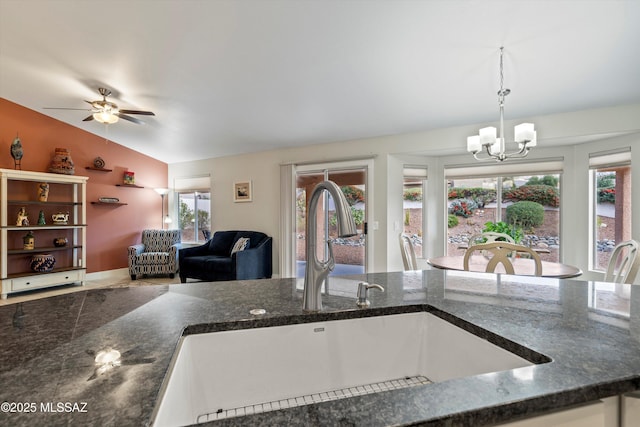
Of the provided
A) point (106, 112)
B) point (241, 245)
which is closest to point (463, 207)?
point (241, 245)

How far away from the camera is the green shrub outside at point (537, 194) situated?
4.20 m

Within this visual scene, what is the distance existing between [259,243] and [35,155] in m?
3.77

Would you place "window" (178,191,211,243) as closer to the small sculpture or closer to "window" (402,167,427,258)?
the small sculpture

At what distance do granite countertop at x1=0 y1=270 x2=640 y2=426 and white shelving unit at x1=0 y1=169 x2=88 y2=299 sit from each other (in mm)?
4950

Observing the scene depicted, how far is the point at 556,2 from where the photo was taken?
6.96 ft

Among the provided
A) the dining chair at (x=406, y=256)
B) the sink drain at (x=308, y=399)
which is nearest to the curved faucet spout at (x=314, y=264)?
the sink drain at (x=308, y=399)

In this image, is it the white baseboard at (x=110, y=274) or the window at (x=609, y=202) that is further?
the white baseboard at (x=110, y=274)

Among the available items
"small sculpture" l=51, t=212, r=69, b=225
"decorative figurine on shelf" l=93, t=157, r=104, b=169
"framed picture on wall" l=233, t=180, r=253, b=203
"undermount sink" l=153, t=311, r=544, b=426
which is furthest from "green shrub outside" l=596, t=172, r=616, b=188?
"small sculpture" l=51, t=212, r=69, b=225

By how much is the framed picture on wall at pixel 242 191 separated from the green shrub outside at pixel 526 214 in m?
4.31

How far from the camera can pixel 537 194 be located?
4.29 metres

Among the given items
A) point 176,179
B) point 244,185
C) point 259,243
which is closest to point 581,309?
point 259,243

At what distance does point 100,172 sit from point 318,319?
6.41 metres

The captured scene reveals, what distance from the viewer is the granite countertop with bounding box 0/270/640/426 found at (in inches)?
17.7

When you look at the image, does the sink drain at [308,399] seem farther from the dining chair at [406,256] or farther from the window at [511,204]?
the window at [511,204]
